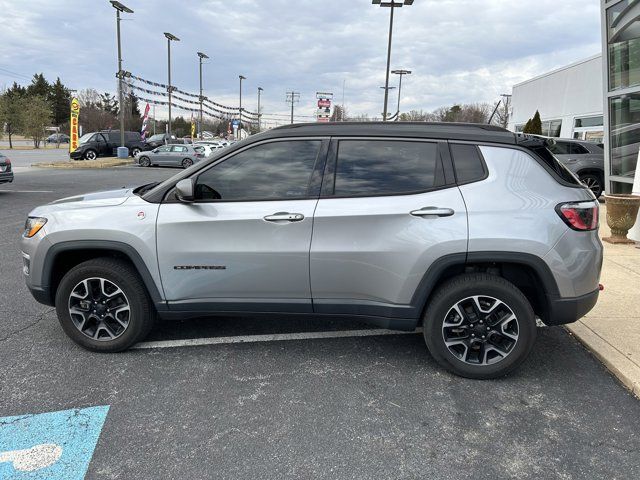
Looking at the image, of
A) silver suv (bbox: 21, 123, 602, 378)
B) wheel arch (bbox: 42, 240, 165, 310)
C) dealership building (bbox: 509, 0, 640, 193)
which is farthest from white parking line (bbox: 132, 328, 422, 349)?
dealership building (bbox: 509, 0, 640, 193)

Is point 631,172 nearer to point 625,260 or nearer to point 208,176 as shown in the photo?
point 625,260

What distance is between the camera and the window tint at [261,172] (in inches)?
138

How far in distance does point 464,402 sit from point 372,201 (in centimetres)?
147

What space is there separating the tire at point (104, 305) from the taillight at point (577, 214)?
3043mm

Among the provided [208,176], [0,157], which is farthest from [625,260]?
[0,157]

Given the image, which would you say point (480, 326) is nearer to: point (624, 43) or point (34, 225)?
point (34, 225)

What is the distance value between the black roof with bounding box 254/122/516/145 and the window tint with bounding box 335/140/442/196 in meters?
0.08

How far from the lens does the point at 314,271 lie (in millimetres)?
3404

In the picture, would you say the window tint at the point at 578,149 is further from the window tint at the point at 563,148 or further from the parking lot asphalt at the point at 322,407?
the parking lot asphalt at the point at 322,407

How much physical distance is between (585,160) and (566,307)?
11.5 meters

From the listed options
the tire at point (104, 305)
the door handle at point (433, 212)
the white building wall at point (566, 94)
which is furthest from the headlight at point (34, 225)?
Answer: the white building wall at point (566, 94)

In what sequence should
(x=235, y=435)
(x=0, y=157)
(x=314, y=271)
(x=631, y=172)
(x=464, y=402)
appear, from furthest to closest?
(x=0, y=157), (x=631, y=172), (x=314, y=271), (x=464, y=402), (x=235, y=435)

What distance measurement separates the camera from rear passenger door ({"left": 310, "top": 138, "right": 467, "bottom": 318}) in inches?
128

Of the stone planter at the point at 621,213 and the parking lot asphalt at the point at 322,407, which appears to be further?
the stone planter at the point at 621,213
